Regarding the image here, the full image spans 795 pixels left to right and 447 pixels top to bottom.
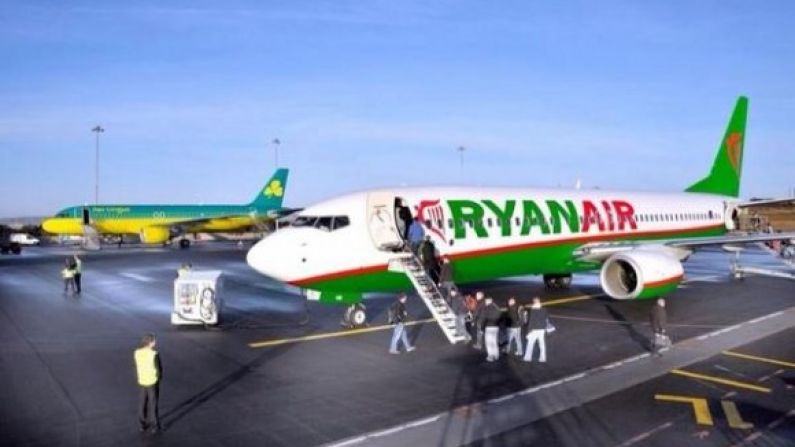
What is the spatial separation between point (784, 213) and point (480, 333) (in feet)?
310

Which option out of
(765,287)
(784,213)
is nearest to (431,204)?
(765,287)

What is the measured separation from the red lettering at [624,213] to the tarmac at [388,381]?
4907 millimetres

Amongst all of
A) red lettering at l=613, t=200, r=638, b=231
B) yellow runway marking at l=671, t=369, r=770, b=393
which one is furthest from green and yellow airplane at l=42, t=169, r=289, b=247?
yellow runway marking at l=671, t=369, r=770, b=393

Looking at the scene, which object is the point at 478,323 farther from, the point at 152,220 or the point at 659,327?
the point at 152,220

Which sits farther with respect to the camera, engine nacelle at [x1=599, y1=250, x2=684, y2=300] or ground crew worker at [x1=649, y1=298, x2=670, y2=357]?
engine nacelle at [x1=599, y1=250, x2=684, y2=300]

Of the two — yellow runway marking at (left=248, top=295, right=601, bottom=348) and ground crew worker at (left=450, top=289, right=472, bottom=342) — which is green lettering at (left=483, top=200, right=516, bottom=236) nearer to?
yellow runway marking at (left=248, top=295, right=601, bottom=348)

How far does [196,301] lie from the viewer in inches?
850

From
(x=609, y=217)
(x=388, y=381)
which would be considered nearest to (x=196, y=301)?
(x=388, y=381)

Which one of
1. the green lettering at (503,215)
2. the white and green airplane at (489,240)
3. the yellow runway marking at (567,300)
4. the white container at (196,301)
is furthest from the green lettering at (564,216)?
the white container at (196,301)

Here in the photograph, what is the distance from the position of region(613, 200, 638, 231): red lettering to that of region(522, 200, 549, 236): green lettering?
572 cm

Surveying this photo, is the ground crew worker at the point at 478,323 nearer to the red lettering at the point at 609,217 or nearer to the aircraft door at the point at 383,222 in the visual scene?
the aircraft door at the point at 383,222

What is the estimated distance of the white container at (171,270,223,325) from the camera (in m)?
21.4

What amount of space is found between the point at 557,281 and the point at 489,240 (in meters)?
9.00

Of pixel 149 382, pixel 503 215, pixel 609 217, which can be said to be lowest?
pixel 149 382
